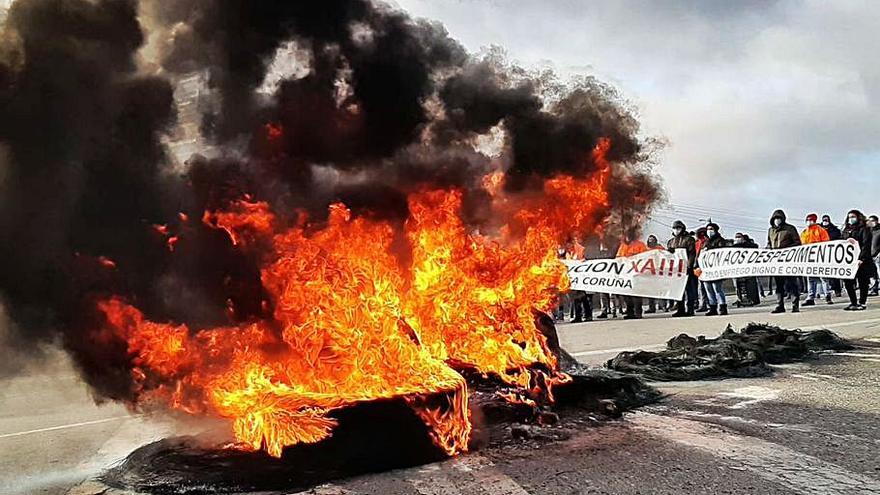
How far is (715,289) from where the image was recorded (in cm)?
1273

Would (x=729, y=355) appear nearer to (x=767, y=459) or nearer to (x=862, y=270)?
(x=767, y=459)

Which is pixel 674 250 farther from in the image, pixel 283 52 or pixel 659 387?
pixel 283 52

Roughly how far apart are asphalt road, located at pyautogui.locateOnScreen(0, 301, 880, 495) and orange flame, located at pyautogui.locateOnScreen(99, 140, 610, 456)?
470mm

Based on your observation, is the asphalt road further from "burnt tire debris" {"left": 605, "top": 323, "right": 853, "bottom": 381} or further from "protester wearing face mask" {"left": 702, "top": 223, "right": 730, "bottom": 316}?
"protester wearing face mask" {"left": 702, "top": 223, "right": 730, "bottom": 316}

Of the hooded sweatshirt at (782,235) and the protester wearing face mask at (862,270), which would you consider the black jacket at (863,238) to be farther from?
the hooded sweatshirt at (782,235)

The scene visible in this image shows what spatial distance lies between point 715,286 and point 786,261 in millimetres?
1370

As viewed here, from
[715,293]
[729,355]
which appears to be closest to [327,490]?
[729,355]

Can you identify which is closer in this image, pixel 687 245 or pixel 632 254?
pixel 687 245

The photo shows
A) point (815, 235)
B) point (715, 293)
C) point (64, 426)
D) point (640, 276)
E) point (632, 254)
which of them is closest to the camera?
point (64, 426)

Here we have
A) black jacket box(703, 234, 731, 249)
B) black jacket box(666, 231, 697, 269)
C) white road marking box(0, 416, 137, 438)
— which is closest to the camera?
white road marking box(0, 416, 137, 438)

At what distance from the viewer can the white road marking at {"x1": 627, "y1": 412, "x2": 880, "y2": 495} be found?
2.83 m

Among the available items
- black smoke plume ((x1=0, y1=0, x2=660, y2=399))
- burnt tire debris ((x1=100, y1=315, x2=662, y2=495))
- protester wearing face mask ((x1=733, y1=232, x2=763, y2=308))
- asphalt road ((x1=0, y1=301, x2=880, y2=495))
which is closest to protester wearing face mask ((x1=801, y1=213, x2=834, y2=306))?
protester wearing face mask ((x1=733, y1=232, x2=763, y2=308))

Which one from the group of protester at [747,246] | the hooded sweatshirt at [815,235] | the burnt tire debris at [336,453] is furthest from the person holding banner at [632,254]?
the burnt tire debris at [336,453]

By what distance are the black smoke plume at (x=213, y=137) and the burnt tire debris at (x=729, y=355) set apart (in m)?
1.93
